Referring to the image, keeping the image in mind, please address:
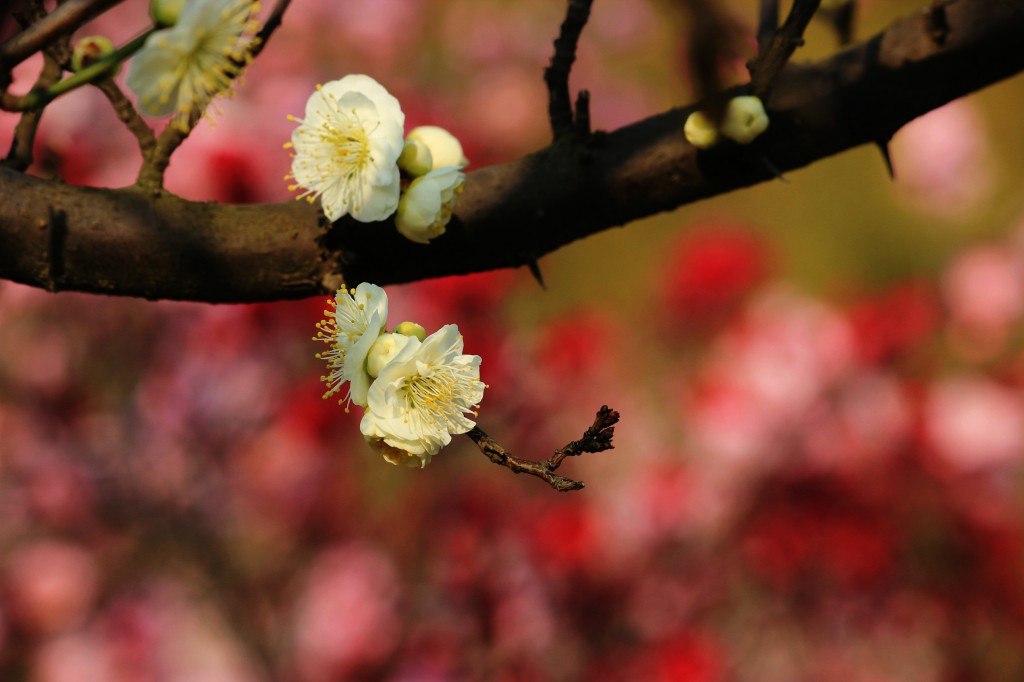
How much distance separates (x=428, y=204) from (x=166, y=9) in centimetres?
18

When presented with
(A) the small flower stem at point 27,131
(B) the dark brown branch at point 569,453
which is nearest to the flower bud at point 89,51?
(A) the small flower stem at point 27,131

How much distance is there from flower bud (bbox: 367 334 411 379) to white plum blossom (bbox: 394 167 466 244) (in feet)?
0.24

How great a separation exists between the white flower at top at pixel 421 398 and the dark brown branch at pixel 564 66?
0.18 metres

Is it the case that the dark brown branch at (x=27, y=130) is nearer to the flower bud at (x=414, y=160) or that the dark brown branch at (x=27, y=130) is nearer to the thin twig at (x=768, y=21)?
the flower bud at (x=414, y=160)

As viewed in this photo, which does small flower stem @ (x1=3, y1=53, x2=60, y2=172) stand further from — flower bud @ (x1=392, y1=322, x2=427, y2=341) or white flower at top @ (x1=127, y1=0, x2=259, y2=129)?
flower bud @ (x1=392, y1=322, x2=427, y2=341)

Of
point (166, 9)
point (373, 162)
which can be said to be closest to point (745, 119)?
point (373, 162)

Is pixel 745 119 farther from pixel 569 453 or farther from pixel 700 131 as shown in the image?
pixel 569 453

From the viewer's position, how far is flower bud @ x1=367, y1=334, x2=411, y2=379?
1.77 ft

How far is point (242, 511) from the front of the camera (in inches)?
67.3

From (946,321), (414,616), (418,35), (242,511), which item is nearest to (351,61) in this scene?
(418,35)

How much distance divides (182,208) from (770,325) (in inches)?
57.1

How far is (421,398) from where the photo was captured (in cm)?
56

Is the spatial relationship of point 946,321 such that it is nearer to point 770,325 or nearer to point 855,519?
point 770,325

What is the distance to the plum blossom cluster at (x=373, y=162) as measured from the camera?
575mm
